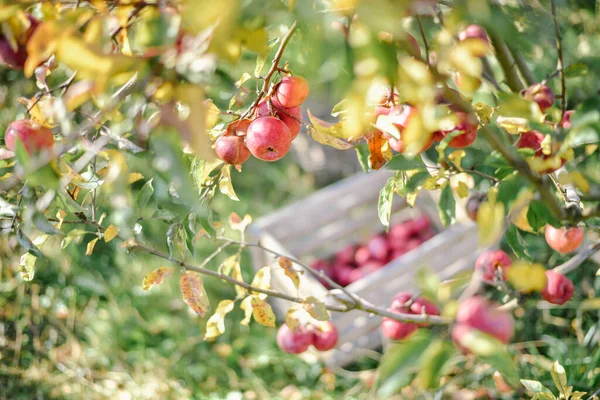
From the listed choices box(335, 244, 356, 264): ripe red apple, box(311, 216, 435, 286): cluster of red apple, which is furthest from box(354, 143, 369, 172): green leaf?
box(335, 244, 356, 264): ripe red apple

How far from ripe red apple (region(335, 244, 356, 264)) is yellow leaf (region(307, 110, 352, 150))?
1.09 meters

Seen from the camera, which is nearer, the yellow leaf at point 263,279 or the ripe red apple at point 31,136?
the ripe red apple at point 31,136

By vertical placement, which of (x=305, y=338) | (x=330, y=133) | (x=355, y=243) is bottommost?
(x=355, y=243)

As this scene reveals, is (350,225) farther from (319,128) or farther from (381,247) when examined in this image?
(319,128)

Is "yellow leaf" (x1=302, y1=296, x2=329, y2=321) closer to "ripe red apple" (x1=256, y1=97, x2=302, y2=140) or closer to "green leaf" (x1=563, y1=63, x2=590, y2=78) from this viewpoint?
"ripe red apple" (x1=256, y1=97, x2=302, y2=140)

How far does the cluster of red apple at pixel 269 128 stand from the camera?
653mm

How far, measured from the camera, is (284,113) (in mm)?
717

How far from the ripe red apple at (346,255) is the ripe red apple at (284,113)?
42.7 inches

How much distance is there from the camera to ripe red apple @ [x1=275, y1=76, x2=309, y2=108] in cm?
65

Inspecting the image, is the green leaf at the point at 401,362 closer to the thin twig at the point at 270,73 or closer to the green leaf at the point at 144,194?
the thin twig at the point at 270,73

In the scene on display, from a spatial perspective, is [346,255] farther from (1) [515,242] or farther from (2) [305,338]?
(1) [515,242]

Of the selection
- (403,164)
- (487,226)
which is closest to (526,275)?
(487,226)

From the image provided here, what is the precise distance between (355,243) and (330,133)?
130 cm

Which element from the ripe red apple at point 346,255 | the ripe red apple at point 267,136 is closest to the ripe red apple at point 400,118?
the ripe red apple at point 267,136
